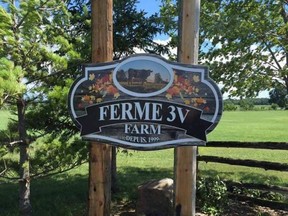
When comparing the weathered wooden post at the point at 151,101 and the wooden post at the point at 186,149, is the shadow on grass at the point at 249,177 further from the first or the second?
the weathered wooden post at the point at 151,101

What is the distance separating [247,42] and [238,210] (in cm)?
285

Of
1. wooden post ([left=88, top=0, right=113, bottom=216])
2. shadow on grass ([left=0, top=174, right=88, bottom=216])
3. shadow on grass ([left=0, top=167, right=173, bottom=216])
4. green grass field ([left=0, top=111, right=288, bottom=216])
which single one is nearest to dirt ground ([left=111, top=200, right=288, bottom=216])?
shadow on grass ([left=0, top=167, right=173, bottom=216])

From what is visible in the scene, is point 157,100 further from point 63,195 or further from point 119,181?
point 119,181

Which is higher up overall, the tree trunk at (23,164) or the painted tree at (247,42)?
the painted tree at (247,42)

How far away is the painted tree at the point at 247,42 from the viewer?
6672 millimetres

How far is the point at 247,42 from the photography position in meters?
6.73

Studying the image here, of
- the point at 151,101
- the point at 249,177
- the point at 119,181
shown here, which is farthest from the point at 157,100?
the point at 249,177

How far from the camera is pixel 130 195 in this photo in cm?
775

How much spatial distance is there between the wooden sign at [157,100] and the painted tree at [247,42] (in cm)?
294

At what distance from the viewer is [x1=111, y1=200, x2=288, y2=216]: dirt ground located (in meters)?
6.58

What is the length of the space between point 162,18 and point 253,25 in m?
1.67

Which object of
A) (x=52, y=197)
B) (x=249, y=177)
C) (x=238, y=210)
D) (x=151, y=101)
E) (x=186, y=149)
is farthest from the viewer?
(x=249, y=177)

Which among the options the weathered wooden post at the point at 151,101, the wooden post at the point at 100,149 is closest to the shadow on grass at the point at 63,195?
the wooden post at the point at 100,149

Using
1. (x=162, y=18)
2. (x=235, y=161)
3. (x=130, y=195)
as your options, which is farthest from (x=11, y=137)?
(x=235, y=161)
